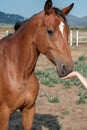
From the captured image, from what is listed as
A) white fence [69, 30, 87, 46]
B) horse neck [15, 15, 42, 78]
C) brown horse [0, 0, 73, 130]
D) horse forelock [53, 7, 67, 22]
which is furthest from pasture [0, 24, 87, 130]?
white fence [69, 30, 87, 46]

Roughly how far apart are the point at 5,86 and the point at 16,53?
0.43m

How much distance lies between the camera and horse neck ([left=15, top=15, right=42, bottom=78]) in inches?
157

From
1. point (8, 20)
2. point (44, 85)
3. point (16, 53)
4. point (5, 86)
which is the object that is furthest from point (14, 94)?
point (8, 20)

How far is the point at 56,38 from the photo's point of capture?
3.60 m

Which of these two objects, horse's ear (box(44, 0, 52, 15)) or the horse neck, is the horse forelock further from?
the horse neck

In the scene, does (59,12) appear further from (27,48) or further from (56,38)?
(27,48)

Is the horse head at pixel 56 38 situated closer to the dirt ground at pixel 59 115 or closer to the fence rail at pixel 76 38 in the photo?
the dirt ground at pixel 59 115

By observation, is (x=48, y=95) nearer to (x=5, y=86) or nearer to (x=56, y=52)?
(x=5, y=86)

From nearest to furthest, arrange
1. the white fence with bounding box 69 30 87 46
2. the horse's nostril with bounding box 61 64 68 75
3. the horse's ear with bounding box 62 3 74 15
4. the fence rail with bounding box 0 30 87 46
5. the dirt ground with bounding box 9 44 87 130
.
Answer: the horse's nostril with bounding box 61 64 68 75 → the horse's ear with bounding box 62 3 74 15 → the dirt ground with bounding box 9 44 87 130 → the fence rail with bounding box 0 30 87 46 → the white fence with bounding box 69 30 87 46

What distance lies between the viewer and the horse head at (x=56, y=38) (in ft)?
11.7

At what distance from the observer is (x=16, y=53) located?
4.21 meters

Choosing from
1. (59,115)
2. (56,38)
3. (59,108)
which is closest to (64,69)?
(56,38)

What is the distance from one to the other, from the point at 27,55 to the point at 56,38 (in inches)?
25.2

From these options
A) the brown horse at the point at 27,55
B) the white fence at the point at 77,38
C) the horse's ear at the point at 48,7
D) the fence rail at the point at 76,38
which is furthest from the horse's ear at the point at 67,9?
the white fence at the point at 77,38
